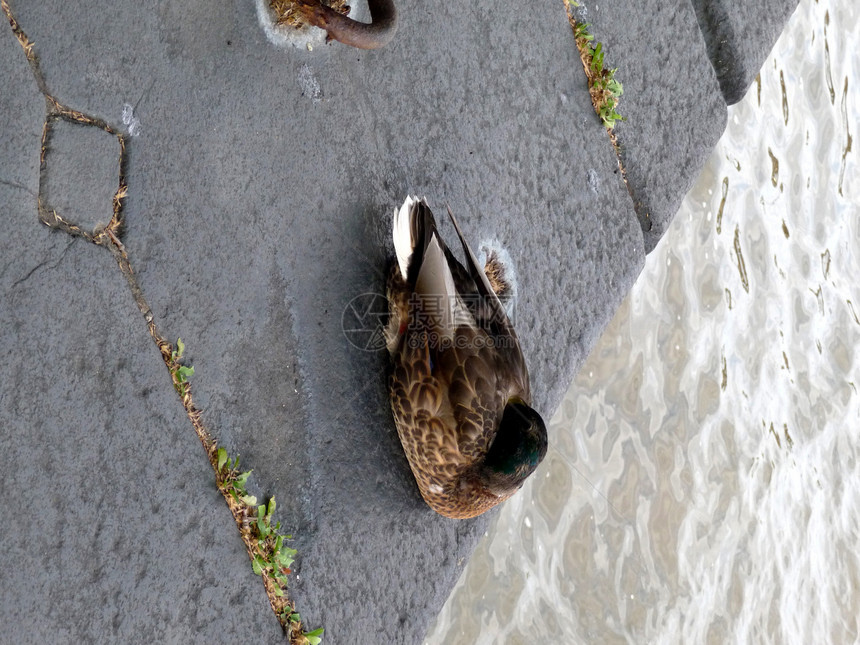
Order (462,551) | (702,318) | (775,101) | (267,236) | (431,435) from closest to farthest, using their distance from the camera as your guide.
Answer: (267,236) → (431,435) → (462,551) → (702,318) → (775,101)

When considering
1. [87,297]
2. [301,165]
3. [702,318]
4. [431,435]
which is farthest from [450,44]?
[702,318]

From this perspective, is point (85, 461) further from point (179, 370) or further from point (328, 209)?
point (328, 209)

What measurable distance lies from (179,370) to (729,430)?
3150mm

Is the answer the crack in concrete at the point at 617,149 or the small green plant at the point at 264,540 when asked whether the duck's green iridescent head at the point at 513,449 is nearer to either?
the small green plant at the point at 264,540

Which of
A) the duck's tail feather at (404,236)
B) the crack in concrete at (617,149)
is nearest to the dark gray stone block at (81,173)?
the duck's tail feather at (404,236)

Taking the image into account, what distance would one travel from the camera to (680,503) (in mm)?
4090

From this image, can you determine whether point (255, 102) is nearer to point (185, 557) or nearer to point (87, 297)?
point (87, 297)

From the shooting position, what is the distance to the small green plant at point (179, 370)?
81.9 inches

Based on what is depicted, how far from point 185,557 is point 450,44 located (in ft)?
5.73

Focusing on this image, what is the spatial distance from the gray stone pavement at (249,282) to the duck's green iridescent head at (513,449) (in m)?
0.28

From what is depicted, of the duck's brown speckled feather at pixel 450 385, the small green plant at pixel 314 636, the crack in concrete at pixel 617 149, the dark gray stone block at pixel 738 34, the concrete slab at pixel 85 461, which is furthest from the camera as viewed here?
the dark gray stone block at pixel 738 34

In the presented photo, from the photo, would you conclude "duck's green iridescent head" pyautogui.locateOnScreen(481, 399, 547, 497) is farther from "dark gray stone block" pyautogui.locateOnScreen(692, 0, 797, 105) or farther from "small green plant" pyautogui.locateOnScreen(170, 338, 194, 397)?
"dark gray stone block" pyautogui.locateOnScreen(692, 0, 797, 105)

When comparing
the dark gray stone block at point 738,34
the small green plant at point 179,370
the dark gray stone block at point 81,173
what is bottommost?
the dark gray stone block at point 738,34

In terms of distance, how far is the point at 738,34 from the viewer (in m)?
3.63
